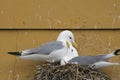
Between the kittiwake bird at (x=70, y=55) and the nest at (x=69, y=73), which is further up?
the kittiwake bird at (x=70, y=55)

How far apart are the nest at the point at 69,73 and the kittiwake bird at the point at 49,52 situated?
64mm

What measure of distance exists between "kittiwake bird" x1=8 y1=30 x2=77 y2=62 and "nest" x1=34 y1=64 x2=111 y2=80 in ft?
0.21

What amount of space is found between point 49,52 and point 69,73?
198 mm

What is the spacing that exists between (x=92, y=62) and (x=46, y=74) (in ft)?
0.97

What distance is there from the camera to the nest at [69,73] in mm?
3967

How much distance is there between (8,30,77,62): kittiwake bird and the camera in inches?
160
